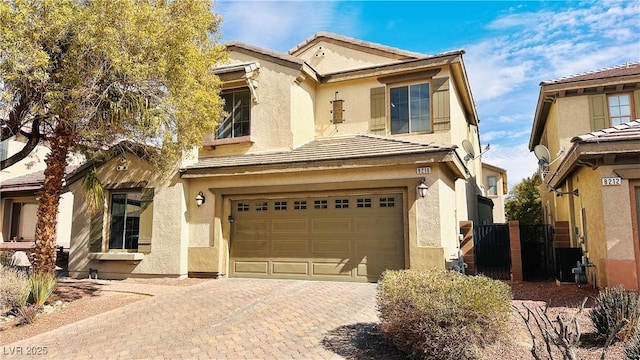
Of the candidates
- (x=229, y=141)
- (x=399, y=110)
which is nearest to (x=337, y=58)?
(x=399, y=110)

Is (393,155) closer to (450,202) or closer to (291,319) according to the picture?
(450,202)

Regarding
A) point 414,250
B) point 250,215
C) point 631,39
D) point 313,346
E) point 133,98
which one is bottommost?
point 313,346

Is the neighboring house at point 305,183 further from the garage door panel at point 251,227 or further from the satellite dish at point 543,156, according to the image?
the satellite dish at point 543,156

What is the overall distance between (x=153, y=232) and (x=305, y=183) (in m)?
5.57

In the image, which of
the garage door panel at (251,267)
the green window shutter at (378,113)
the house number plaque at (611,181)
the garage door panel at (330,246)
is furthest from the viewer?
the green window shutter at (378,113)

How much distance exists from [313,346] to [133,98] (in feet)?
24.6

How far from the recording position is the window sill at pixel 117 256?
13391 millimetres

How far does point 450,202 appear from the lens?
1257 centimetres

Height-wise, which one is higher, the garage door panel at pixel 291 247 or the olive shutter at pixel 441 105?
the olive shutter at pixel 441 105

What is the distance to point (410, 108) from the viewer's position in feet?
47.4

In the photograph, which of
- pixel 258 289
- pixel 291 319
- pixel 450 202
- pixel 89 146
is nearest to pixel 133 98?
pixel 89 146

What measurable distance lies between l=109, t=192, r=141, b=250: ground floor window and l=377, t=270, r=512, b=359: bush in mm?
10744

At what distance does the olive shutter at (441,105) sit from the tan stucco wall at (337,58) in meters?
2.58

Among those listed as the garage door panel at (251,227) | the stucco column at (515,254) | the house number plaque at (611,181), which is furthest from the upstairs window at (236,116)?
the house number plaque at (611,181)
